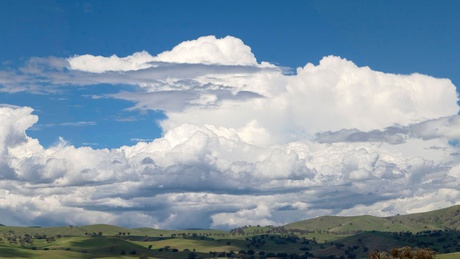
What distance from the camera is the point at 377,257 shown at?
190 metres

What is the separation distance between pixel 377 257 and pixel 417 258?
11.4m

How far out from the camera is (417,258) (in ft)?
611
